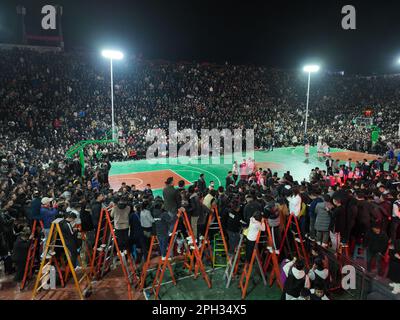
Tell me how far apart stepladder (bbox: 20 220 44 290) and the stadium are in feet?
0.23

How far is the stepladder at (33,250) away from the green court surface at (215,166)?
10545 mm

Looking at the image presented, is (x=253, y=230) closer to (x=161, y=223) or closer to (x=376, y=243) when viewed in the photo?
(x=161, y=223)

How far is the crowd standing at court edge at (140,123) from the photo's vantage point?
8.11m

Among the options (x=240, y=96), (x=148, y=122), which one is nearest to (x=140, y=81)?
(x=148, y=122)

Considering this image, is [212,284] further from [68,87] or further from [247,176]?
[68,87]

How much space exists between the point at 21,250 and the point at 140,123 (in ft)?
74.8

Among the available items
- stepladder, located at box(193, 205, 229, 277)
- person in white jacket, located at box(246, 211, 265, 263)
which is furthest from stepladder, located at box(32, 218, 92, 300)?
person in white jacket, located at box(246, 211, 265, 263)

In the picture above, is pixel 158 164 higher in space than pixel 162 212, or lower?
lower

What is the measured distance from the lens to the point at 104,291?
753cm

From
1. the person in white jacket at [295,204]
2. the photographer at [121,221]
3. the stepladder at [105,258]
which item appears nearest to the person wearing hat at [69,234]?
the stepladder at [105,258]

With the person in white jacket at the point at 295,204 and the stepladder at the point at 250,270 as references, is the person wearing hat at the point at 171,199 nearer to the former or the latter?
the stepladder at the point at 250,270

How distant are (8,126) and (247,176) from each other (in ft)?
59.8

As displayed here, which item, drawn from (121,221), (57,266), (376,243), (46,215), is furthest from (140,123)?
(376,243)

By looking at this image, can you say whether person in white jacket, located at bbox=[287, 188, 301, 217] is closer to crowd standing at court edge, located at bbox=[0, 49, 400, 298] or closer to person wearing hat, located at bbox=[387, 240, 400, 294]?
crowd standing at court edge, located at bbox=[0, 49, 400, 298]
